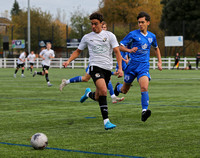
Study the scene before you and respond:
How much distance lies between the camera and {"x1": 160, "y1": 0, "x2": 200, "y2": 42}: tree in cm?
6103

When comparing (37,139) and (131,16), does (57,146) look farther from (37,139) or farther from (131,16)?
(131,16)

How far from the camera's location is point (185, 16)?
64.3 meters

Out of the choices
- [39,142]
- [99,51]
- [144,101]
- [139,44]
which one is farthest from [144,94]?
[39,142]

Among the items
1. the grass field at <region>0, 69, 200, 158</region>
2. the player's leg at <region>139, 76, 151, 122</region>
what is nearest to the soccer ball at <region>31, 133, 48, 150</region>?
the grass field at <region>0, 69, 200, 158</region>

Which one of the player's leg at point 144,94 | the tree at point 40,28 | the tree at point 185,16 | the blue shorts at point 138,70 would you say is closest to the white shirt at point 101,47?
the player's leg at point 144,94

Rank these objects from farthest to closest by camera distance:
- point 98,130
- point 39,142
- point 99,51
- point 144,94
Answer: point 144,94 → point 99,51 → point 98,130 → point 39,142

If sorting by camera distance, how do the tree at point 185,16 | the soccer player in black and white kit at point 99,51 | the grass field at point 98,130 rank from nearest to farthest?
the grass field at point 98,130
the soccer player in black and white kit at point 99,51
the tree at point 185,16

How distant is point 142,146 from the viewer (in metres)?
6.71

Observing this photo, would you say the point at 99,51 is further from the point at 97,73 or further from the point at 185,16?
the point at 185,16

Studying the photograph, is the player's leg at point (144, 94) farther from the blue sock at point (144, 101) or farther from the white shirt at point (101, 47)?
the white shirt at point (101, 47)

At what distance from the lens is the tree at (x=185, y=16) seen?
61.0m

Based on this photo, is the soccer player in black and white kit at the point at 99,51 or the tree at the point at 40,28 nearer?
the soccer player in black and white kit at the point at 99,51

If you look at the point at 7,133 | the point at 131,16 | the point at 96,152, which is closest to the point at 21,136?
the point at 7,133

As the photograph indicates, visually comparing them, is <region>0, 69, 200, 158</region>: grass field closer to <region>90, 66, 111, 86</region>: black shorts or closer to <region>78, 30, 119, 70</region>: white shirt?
<region>90, 66, 111, 86</region>: black shorts
